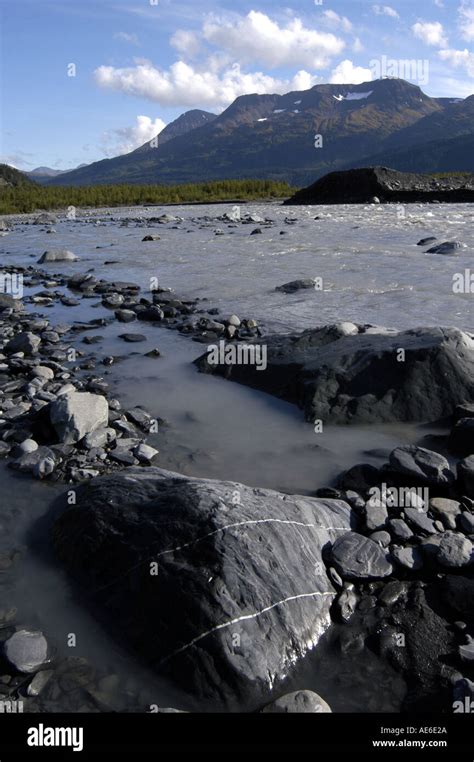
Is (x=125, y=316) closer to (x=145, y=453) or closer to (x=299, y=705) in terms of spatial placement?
(x=145, y=453)

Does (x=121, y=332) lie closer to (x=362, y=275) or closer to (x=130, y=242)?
(x=362, y=275)

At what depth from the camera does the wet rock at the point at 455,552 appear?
13.4ft

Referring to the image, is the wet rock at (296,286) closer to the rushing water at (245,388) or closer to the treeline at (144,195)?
the rushing water at (245,388)

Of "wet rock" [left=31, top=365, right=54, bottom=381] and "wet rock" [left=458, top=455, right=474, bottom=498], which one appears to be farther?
"wet rock" [left=31, top=365, right=54, bottom=381]

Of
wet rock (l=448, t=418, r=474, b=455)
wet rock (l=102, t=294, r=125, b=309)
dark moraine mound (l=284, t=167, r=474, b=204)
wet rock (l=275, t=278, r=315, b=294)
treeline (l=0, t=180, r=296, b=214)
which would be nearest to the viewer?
wet rock (l=448, t=418, r=474, b=455)

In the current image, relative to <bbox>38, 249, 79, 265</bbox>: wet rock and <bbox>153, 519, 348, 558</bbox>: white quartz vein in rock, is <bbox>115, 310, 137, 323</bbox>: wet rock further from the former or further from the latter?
<bbox>38, 249, 79, 265</bbox>: wet rock

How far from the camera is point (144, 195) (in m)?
71.3

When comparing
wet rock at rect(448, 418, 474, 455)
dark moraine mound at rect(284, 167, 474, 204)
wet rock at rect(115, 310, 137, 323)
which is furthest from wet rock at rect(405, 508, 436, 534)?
dark moraine mound at rect(284, 167, 474, 204)

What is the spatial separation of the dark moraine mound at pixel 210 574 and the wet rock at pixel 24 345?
5.70 meters

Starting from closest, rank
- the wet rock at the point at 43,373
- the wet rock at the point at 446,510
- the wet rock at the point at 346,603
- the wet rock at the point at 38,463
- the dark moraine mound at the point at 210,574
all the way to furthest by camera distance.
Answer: the dark moraine mound at the point at 210,574 < the wet rock at the point at 346,603 < the wet rock at the point at 446,510 < the wet rock at the point at 38,463 < the wet rock at the point at 43,373

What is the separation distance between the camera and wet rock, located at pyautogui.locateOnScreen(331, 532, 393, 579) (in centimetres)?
403

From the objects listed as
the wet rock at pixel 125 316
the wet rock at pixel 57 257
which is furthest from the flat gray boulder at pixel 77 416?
the wet rock at pixel 57 257

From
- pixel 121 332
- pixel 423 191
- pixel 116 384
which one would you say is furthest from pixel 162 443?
pixel 423 191

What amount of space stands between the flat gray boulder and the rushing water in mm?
676
